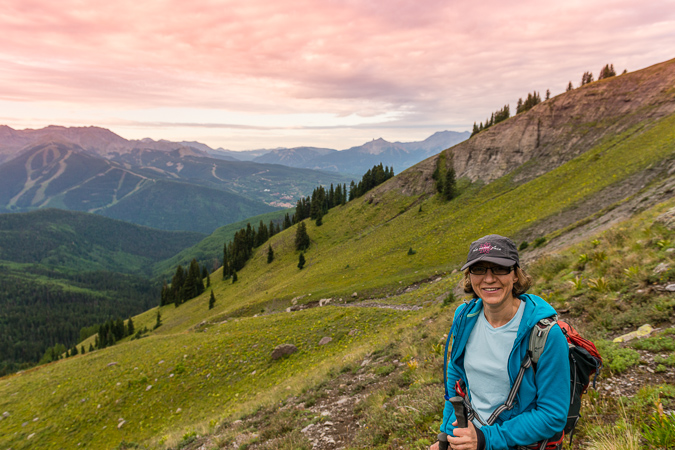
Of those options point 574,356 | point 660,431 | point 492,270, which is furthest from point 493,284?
point 660,431

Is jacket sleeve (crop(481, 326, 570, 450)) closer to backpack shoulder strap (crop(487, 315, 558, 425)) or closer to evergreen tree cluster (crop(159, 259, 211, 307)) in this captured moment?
backpack shoulder strap (crop(487, 315, 558, 425))

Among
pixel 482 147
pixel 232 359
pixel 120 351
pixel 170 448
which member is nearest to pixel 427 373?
pixel 170 448

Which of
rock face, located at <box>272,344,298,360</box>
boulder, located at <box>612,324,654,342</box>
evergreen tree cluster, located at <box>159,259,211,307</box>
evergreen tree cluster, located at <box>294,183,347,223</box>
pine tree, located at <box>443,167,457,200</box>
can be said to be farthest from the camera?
evergreen tree cluster, located at <box>294,183,347,223</box>

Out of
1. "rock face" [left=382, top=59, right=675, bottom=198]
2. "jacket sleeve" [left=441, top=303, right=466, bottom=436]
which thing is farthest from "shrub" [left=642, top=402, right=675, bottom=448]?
"rock face" [left=382, top=59, right=675, bottom=198]

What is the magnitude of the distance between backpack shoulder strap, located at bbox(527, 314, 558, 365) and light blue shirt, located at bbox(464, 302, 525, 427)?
10.5 inches

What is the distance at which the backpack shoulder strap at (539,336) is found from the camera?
9.55 feet

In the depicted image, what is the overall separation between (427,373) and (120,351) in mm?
34762

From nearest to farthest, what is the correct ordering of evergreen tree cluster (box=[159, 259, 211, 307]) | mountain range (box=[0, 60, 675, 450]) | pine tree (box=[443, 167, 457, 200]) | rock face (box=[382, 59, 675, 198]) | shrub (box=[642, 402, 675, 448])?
shrub (box=[642, 402, 675, 448]), mountain range (box=[0, 60, 675, 450]), rock face (box=[382, 59, 675, 198]), pine tree (box=[443, 167, 457, 200]), evergreen tree cluster (box=[159, 259, 211, 307])

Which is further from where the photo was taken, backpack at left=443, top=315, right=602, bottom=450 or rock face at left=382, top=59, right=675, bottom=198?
rock face at left=382, top=59, right=675, bottom=198

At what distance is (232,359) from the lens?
2033 centimetres

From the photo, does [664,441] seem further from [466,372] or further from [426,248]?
[426,248]

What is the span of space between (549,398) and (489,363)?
2.11ft

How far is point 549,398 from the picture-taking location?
2.91m

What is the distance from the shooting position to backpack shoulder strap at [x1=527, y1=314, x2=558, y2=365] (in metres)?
2.91
